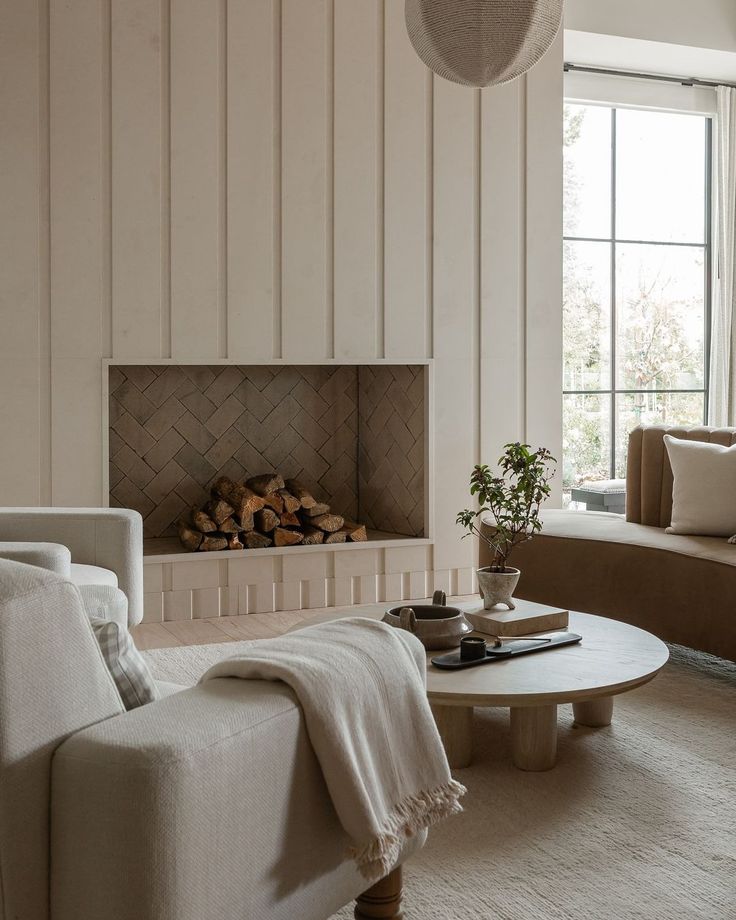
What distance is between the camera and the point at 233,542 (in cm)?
479

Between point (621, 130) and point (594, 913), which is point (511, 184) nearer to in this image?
point (621, 130)

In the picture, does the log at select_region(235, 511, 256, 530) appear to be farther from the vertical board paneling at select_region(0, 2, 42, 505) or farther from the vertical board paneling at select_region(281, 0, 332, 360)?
the vertical board paneling at select_region(0, 2, 42, 505)

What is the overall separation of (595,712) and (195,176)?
287 cm

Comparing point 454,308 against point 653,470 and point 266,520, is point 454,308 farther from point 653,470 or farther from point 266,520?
point 266,520

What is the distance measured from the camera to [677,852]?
2.31 metres

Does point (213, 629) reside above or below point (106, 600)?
below

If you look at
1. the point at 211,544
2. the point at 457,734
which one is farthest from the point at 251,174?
the point at 457,734

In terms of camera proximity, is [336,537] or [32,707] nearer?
[32,707]

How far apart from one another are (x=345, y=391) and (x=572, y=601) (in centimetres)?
189

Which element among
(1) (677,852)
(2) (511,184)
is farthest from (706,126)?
(1) (677,852)

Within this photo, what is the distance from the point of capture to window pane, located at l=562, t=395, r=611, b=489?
650 centimetres

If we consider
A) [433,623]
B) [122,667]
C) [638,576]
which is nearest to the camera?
[122,667]

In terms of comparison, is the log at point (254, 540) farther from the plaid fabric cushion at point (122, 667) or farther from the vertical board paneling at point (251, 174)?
the plaid fabric cushion at point (122, 667)

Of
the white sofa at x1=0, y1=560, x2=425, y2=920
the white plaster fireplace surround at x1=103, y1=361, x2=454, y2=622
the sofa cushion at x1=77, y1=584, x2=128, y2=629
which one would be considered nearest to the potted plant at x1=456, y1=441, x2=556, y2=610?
the sofa cushion at x1=77, y1=584, x2=128, y2=629
